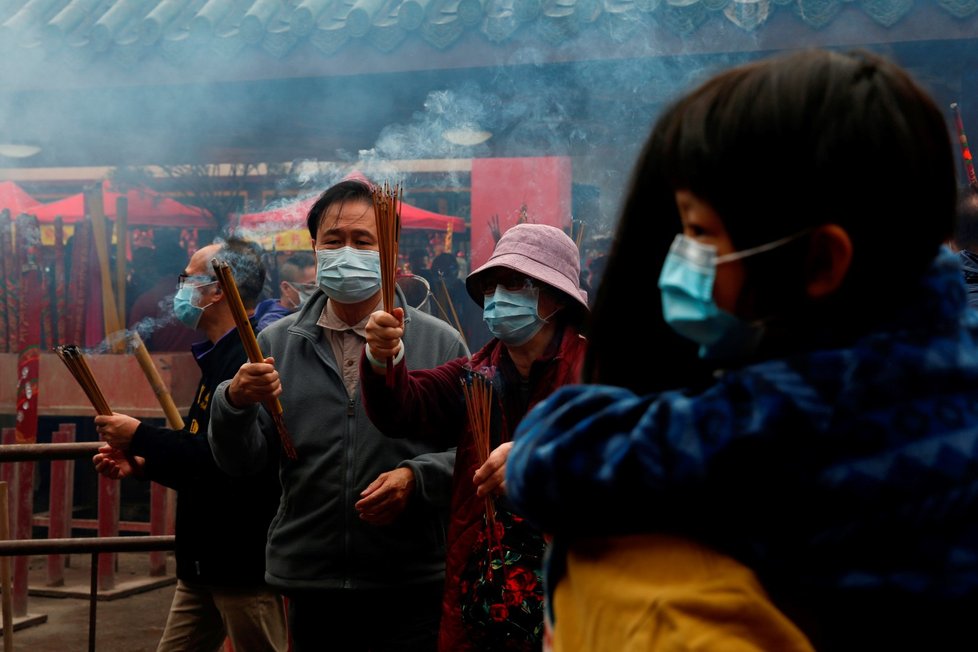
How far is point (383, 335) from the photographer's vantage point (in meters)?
2.36

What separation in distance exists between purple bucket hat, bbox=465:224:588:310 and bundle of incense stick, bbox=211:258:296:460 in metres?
0.63

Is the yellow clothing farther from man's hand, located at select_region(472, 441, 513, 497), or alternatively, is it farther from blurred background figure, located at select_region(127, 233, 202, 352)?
blurred background figure, located at select_region(127, 233, 202, 352)

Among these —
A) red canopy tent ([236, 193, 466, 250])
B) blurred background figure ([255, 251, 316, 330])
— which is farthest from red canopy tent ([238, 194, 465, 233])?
blurred background figure ([255, 251, 316, 330])

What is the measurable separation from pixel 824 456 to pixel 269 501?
2669 mm

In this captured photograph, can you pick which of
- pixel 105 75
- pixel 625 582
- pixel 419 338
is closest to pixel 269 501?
pixel 419 338

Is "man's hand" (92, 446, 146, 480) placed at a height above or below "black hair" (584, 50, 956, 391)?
below

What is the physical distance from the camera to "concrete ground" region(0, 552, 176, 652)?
18.3 ft

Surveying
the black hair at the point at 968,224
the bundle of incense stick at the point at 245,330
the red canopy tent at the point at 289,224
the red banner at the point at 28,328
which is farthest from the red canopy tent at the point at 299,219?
the bundle of incense stick at the point at 245,330

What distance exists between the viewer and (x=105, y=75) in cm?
630

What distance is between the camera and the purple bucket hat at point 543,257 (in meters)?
2.59

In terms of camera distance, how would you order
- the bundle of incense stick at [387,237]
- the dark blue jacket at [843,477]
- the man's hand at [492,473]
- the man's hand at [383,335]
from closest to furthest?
1. the dark blue jacket at [843,477]
2. the man's hand at [492,473]
3. the man's hand at [383,335]
4. the bundle of incense stick at [387,237]

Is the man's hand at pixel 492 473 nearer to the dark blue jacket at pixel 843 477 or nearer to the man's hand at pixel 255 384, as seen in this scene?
the man's hand at pixel 255 384

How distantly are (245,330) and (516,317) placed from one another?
0.73m

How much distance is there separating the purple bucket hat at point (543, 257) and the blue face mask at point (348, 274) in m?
0.40
